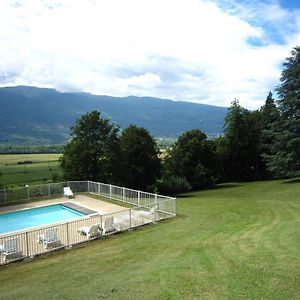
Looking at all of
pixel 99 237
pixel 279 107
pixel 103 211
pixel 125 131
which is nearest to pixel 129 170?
pixel 125 131

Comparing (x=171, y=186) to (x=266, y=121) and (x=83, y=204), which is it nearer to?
(x=83, y=204)

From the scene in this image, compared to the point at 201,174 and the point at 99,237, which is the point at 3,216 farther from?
the point at 201,174

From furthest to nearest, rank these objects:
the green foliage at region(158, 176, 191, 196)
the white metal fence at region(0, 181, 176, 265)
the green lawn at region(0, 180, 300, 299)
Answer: the green foliage at region(158, 176, 191, 196) → the white metal fence at region(0, 181, 176, 265) → the green lawn at region(0, 180, 300, 299)

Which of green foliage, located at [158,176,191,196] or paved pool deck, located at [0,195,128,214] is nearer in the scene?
paved pool deck, located at [0,195,128,214]

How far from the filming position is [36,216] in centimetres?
2238

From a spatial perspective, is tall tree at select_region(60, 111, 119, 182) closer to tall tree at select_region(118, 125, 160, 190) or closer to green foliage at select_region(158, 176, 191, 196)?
tall tree at select_region(118, 125, 160, 190)

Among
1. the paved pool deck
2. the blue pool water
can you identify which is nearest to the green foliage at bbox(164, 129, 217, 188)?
the paved pool deck

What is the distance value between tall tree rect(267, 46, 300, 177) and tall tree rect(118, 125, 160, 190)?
11936 mm

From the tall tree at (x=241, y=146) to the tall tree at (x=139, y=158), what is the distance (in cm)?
1588

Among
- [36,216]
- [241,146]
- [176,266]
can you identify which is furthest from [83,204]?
[241,146]

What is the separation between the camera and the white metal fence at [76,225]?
518 inches

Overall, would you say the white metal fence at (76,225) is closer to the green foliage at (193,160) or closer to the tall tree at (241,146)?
the green foliage at (193,160)

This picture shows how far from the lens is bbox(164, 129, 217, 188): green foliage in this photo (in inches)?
1607

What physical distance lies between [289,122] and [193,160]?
1100 centimetres
